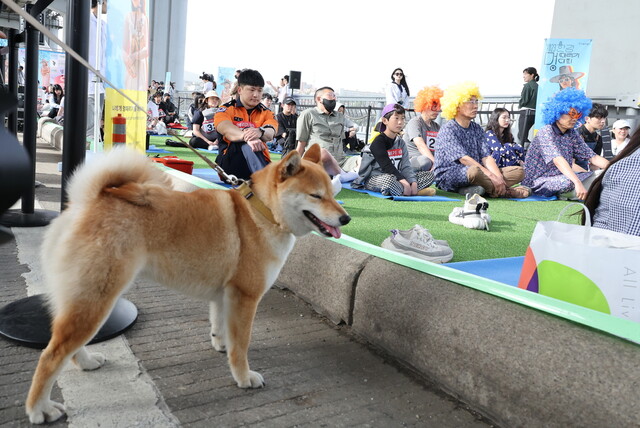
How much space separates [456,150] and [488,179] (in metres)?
0.69

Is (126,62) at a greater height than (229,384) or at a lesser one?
greater

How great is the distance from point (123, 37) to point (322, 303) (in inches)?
210

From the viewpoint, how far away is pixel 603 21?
745 inches

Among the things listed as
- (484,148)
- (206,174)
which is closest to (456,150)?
(484,148)

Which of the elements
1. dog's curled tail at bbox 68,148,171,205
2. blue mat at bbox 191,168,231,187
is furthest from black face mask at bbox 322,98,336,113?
dog's curled tail at bbox 68,148,171,205

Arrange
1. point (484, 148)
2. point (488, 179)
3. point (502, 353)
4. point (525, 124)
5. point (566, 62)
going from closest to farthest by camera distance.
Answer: point (502, 353) < point (488, 179) < point (484, 148) < point (566, 62) < point (525, 124)

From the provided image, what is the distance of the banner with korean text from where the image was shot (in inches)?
258

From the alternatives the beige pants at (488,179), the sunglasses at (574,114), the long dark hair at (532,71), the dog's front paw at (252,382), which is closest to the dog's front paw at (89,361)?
the dog's front paw at (252,382)

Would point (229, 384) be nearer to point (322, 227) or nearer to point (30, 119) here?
point (322, 227)

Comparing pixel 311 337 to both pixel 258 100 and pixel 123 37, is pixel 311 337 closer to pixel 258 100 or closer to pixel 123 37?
pixel 258 100

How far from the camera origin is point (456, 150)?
26.2 feet

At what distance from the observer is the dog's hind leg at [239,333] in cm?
231

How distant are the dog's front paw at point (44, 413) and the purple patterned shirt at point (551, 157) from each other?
7704 millimetres

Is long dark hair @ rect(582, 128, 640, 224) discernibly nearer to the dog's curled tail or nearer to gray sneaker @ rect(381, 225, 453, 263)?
gray sneaker @ rect(381, 225, 453, 263)
